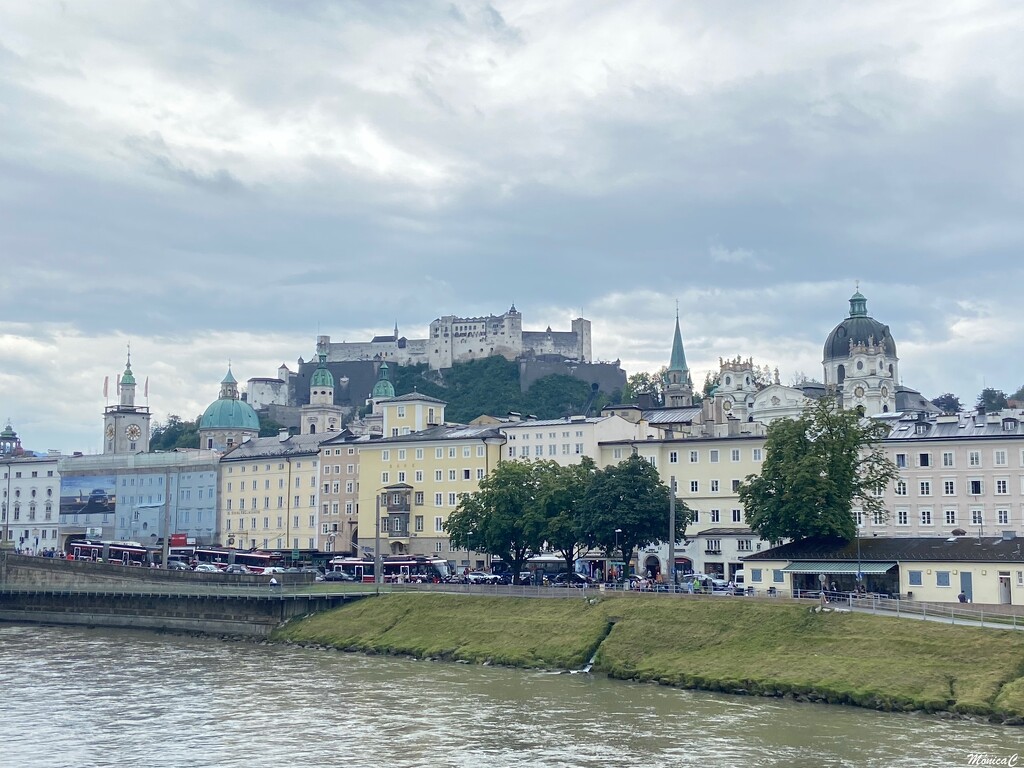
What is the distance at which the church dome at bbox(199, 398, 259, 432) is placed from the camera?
184 metres

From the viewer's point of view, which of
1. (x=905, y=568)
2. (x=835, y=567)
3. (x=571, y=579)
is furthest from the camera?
(x=571, y=579)

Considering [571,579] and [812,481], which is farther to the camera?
[571,579]

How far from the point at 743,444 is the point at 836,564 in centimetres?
2984

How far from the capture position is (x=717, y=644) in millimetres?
64000

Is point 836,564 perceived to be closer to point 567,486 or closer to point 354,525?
point 567,486

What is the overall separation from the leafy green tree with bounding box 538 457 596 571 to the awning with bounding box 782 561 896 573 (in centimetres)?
1680

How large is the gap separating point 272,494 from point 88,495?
28244 mm

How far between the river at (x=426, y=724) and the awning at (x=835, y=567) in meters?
17.9

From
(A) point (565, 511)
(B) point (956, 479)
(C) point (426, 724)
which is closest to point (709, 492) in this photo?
(A) point (565, 511)

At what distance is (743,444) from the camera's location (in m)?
105

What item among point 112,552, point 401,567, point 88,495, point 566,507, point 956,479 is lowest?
point 401,567

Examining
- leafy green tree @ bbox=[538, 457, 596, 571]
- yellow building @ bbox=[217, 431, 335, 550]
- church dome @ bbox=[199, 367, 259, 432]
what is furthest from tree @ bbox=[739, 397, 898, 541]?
church dome @ bbox=[199, 367, 259, 432]

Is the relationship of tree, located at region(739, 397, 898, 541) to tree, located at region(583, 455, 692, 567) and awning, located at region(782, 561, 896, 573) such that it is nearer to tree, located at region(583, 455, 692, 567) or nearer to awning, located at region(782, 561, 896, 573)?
awning, located at region(782, 561, 896, 573)

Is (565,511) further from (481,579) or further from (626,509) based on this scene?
(481,579)
